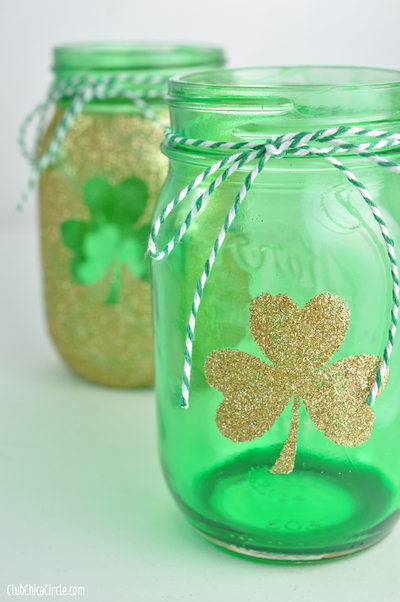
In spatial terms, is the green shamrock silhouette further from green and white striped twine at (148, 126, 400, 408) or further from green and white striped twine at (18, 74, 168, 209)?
green and white striped twine at (148, 126, 400, 408)

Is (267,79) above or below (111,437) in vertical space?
above

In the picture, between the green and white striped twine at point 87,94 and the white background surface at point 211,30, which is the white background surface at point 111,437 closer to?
the white background surface at point 211,30

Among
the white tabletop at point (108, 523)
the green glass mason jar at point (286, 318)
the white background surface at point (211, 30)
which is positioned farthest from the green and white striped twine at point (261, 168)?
the white background surface at point (211, 30)

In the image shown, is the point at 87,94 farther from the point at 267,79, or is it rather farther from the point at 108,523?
the point at 108,523

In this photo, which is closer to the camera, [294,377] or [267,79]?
[294,377]

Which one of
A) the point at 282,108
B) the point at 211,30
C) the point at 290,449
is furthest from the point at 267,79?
the point at 211,30

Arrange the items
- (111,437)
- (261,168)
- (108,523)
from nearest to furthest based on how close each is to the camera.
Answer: (261,168), (108,523), (111,437)
